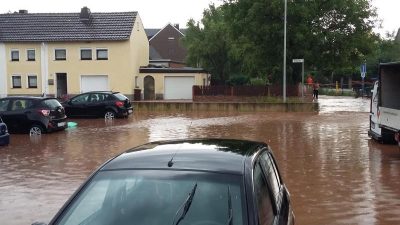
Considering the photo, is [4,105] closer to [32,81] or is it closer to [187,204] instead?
[187,204]

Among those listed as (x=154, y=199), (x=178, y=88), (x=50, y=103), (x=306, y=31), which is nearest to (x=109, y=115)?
(x=50, y=103)

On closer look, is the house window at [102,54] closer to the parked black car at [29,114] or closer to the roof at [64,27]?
the roof at [64,27]

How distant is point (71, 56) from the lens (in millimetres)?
45250

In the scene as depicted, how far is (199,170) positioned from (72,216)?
0.91 m

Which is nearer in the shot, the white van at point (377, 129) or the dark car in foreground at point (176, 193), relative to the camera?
the dark car in foreground at point (176, 193)

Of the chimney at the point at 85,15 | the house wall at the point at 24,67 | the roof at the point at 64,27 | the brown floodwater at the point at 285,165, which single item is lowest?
the brown floodwater at the point at 285,165

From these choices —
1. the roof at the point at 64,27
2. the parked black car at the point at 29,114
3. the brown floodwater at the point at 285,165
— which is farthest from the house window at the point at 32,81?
the parked black car at the point at 29,114

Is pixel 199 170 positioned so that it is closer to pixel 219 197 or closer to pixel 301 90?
pixel 219 197

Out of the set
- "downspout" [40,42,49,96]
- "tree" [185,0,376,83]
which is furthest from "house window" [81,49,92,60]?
"tree" [185,0,376,83]

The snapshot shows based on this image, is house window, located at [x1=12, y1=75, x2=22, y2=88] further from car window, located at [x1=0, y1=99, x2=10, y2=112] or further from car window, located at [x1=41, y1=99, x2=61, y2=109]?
car window, located at [x1=41, y1=99, x2=61, y2=109]

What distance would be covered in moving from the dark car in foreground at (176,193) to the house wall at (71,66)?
41.3 metres

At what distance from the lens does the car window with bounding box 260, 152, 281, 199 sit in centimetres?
435

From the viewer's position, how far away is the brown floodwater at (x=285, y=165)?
798cm

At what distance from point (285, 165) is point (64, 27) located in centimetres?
3759
